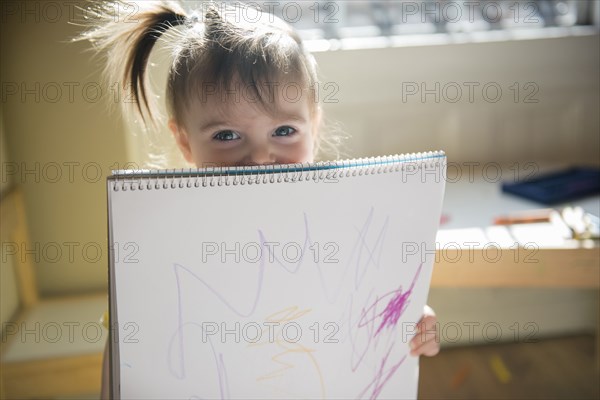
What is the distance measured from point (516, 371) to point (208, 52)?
117 cm

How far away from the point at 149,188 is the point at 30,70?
723 millimetres

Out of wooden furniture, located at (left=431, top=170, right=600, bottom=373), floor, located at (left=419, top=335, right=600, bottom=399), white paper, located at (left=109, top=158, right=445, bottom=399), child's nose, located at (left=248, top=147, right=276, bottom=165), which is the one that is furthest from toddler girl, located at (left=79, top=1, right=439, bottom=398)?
floor, located at (left=419, top=335, right=600, bottom=399)

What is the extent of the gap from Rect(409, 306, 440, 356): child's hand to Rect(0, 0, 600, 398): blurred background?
0.31 metres

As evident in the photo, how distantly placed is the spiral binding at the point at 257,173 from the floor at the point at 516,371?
961 millimetres

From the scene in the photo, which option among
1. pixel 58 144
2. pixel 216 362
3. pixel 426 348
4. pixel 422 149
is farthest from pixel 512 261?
pixel 58 144

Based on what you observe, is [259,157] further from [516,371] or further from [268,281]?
[516,371]

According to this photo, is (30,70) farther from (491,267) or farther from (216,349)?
(491,267)

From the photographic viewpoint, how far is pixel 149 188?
1.91 feet

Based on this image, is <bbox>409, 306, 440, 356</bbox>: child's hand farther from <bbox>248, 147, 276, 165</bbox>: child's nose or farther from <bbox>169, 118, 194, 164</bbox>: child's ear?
<bbox>169, 118, 194, 164</bbox>: child's ear

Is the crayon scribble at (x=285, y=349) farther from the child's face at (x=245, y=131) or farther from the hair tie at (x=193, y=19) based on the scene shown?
the hair tie at (x=193, y=19)

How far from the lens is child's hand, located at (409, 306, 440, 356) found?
794mm

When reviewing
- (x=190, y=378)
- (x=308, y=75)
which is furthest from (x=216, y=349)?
(x=308, y=75)

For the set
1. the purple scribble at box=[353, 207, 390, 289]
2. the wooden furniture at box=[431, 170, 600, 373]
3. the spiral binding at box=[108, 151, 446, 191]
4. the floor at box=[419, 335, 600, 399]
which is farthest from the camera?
the floor at box=[419, 335, 600, 399]

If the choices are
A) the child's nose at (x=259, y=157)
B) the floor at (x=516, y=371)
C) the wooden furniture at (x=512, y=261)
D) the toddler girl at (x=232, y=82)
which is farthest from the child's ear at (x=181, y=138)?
the floor at (x=516, y=371)
